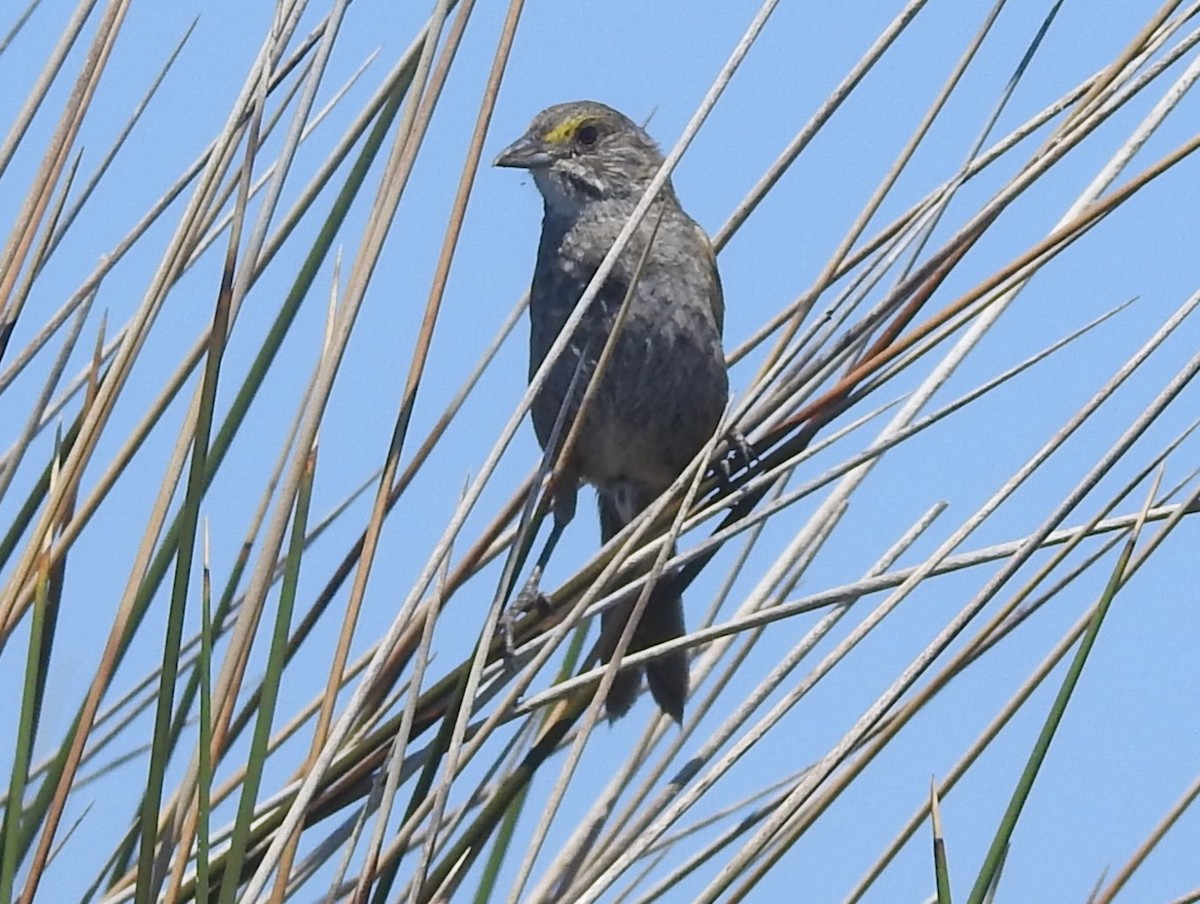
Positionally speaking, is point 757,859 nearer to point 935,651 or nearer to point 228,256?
point 935,651

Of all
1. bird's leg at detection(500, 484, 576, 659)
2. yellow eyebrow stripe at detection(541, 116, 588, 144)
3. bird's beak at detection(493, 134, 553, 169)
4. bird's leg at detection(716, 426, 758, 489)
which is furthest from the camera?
yellow eyebrow stripe at detection(541, 116, 588, 144)

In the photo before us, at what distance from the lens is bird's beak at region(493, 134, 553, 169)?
3.55 m

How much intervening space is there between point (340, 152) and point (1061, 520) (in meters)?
0.90

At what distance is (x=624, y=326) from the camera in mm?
3172

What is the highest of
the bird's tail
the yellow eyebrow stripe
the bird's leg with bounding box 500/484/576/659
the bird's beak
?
the yellow eyebrow stripe

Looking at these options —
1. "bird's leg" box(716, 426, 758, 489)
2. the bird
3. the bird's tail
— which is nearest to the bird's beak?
the bird

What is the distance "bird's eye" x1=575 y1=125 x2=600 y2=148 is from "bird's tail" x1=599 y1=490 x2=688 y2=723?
1.11 m

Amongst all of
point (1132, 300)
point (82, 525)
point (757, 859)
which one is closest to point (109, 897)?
point (82, 525)

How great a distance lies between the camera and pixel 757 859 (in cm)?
181

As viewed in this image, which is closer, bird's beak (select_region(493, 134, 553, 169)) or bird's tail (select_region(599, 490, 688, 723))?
bird's tail (select_region(599, 490, 688, 723))

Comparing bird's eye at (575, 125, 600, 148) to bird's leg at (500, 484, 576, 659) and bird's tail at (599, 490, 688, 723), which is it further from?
bird's tail at (599, 490, 688, 723)

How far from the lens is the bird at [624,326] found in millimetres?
3354

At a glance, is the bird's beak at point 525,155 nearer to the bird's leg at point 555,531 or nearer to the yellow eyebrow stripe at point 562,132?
the yellow eyebrow stripe at point 562,132

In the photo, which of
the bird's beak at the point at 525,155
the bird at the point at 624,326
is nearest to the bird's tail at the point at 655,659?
the bird at the point at 624,326
